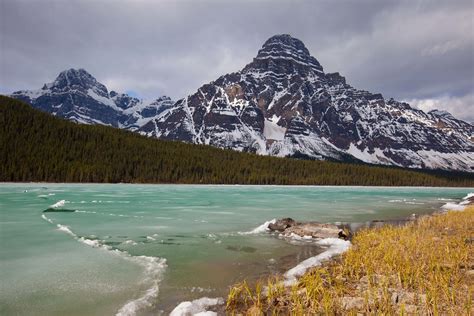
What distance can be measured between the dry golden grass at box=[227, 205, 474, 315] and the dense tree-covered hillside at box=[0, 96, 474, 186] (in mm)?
138109

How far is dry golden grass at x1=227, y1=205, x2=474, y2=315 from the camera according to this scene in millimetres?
9219

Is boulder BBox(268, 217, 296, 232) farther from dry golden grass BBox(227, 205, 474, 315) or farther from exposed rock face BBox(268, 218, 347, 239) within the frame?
dry golden grass BBox(227, 205, 474, 315)

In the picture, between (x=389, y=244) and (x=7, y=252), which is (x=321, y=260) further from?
(x=7, y=252)

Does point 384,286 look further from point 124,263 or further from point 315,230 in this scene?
point 315,230

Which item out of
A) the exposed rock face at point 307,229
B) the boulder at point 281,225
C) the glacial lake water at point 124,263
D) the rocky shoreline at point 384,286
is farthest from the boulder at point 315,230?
the rocky shoreline at point 384,286

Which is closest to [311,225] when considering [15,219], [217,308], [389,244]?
[389,244]

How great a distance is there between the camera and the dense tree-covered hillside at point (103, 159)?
445 feet

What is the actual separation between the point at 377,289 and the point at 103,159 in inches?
6315

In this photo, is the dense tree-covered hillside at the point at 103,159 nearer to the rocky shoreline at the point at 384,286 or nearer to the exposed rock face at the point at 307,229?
the exposed rock face at the point at 307,229

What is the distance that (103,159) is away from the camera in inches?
6181

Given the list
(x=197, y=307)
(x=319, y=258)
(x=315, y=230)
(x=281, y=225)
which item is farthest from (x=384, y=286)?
(x=281, y=225)

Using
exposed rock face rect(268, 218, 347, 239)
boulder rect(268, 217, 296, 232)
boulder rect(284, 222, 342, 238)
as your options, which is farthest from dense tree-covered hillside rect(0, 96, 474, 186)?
boulder rect(284, 222, 342, 238)

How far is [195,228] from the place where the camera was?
2695cm

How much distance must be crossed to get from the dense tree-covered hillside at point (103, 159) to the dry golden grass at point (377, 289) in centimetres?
13811
